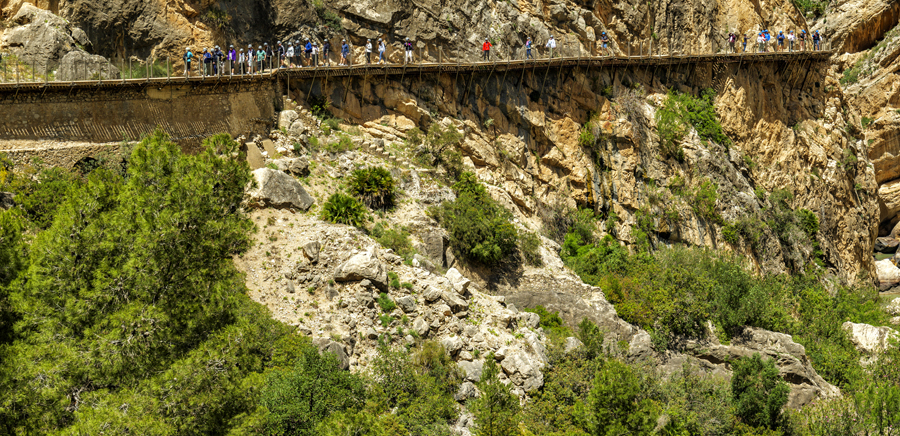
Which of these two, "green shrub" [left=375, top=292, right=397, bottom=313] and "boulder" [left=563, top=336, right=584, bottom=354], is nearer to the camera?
"green shrub" [left=375, top=292, right=397, bottom=313]

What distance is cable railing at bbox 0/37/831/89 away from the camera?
82.2 ft

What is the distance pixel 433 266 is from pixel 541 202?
35.4ft

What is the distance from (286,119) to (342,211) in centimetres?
500

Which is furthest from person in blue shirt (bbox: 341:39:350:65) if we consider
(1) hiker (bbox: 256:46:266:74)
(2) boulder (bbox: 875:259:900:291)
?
(2) boulder (bbox: 875:259:900:291)

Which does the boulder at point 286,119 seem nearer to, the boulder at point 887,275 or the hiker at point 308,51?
the hiker at point 308,51

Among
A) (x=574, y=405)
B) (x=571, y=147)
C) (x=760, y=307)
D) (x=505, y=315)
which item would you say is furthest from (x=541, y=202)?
(x=574, y=405)

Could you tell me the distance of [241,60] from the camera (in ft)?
90.1

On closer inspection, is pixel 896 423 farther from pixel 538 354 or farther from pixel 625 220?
pixel 625 220

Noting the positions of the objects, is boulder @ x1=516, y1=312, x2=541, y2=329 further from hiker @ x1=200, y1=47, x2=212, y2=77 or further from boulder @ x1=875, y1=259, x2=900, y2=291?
boulder @ x1=875, y1=259, x2=900, y2=291

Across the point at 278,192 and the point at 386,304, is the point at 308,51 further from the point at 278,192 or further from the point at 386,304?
the point at 386,304

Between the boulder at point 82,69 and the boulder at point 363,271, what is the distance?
32.7 feet

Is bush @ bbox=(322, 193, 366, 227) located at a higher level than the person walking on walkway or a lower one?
lower

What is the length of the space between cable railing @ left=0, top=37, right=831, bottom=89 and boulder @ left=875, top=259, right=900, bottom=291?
16.4 meters

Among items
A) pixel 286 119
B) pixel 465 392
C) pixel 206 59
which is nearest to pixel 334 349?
pixel 465 392
